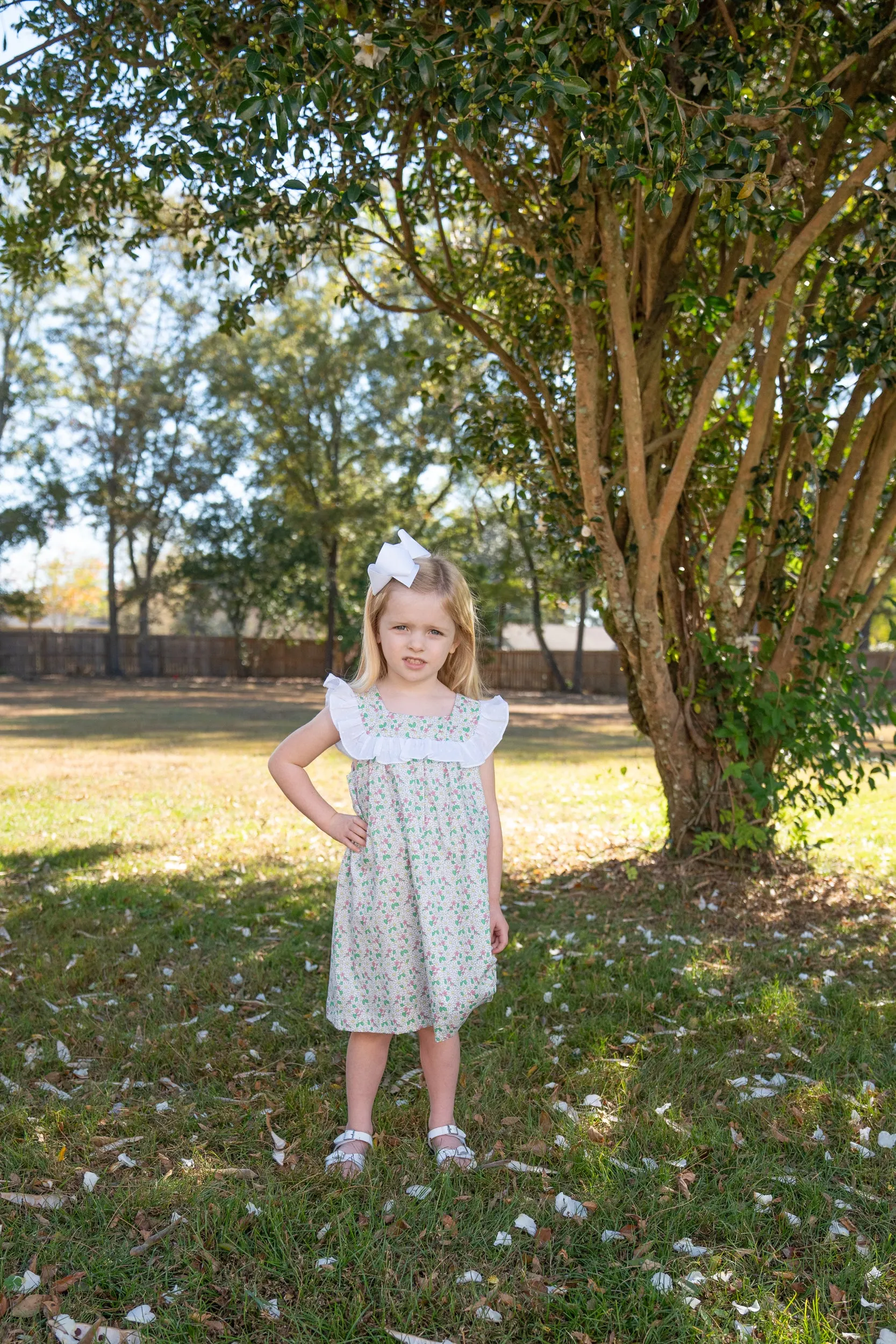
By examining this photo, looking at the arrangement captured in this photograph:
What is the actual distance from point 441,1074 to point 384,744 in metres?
0.86

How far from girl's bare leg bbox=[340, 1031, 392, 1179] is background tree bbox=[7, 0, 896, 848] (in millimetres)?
2438

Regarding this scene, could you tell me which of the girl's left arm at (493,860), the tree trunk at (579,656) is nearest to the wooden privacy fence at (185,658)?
the tree trunk at (579,656)

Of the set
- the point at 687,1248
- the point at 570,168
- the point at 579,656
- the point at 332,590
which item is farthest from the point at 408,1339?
the point at 579,656

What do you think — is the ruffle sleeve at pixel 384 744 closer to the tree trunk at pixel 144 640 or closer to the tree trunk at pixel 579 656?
the tree trunk at pixel 579 656

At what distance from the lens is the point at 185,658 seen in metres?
32.6

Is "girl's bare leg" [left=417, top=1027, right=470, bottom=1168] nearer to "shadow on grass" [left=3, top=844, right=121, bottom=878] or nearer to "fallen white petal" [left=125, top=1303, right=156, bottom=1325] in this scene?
"fallen white petal" [left=125, top=1303, right=156, bottom=1325]

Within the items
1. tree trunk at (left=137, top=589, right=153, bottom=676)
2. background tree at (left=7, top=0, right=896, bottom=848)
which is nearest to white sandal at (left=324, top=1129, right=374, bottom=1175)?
background tree at (left=7, top=0, right=896, bottom=848)

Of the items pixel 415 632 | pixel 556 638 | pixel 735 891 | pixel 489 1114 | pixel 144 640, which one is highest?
pixel 556 638

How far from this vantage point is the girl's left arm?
253cm

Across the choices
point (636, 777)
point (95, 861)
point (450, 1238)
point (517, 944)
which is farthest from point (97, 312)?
point (450, 1238)

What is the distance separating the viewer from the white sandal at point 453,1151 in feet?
7.67

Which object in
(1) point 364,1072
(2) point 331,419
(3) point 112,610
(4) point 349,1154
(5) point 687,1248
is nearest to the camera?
(5) point 687,1248

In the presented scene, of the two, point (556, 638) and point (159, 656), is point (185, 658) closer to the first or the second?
point (159, 656)

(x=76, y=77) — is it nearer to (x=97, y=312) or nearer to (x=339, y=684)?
(x=339, y=684)
